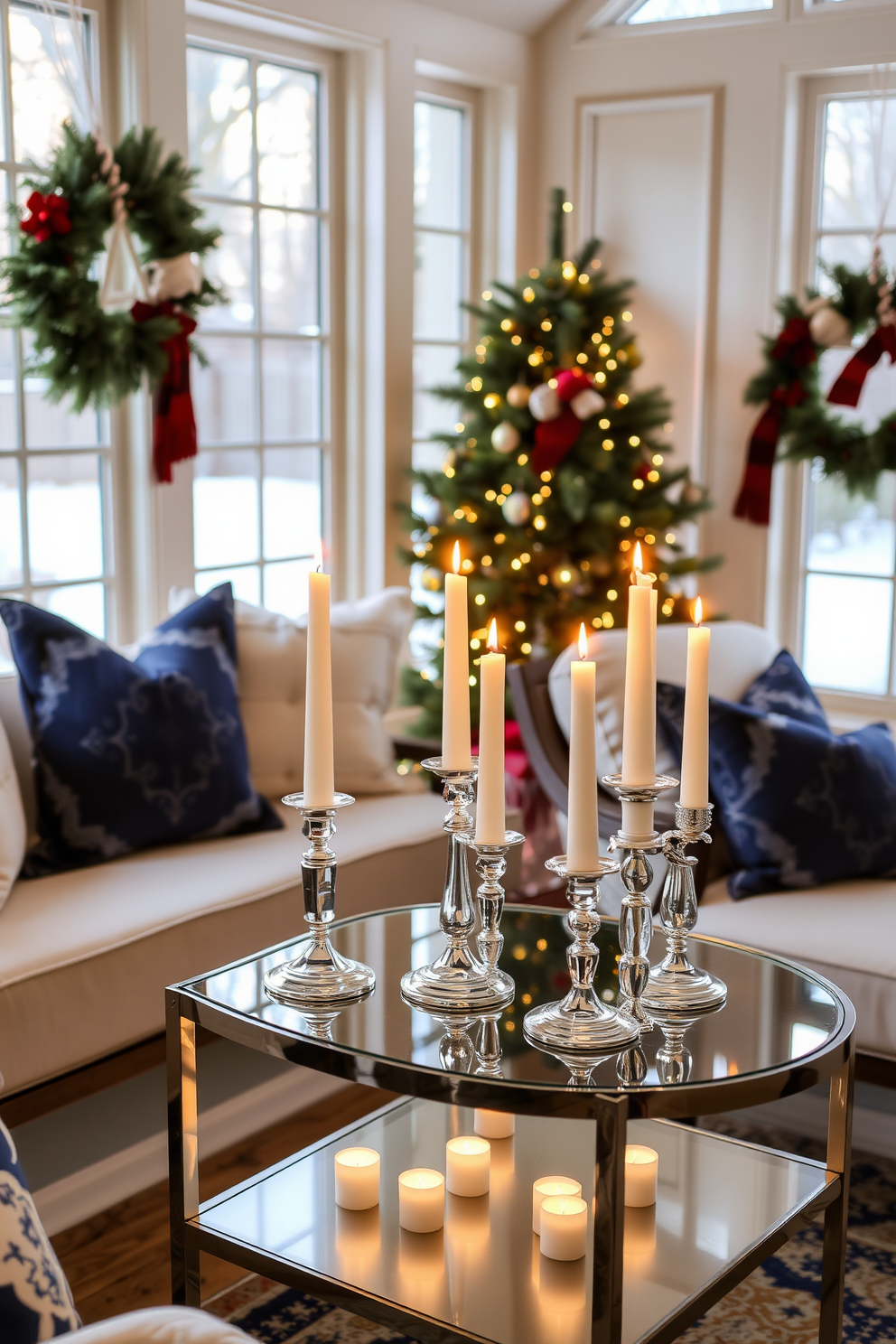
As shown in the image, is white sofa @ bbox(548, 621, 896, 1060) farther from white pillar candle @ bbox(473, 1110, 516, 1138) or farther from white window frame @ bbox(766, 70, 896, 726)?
white window frame @ bbox(766, 70, 896, 726)

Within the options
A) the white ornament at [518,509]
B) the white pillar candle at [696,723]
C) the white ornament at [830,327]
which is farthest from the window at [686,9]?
the white pillar candle at [696,723]

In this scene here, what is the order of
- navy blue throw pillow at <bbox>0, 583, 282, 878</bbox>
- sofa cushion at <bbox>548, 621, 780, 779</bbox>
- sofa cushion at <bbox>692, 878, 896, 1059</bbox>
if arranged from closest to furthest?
sofa cushion at <bbox>692, 878, 896, 1059</bbox>
navy blue throw pillow at <bbox>0, 583, 282, 878</bbox>
sofa cushion at <bbox>548, 621, 780, 779</bbox>

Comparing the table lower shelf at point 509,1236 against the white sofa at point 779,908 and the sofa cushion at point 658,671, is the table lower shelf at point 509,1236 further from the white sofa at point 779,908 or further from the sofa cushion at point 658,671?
the sofa cushion at point 658,671

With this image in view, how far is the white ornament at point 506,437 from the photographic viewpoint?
3.72m

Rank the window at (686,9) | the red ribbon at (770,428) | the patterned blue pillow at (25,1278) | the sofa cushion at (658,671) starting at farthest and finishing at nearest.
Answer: the window at (686,9), the red ribbon at (770,428), the sofa cushion at (658,671), the patterned blue pillow at (25,1278)

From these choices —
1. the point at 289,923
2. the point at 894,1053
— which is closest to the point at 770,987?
the point at 894,1053

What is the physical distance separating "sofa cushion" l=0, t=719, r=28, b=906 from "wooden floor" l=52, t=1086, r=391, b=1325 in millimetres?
573

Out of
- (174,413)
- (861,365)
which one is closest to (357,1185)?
(174,413)

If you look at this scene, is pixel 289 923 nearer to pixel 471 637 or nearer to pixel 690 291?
pixel 471 637

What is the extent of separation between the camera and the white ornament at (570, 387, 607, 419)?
3637 millimetres

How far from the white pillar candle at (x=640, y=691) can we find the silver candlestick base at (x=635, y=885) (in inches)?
0.4

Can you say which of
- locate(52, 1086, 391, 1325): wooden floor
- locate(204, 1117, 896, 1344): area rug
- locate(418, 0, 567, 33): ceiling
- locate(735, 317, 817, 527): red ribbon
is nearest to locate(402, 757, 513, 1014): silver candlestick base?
locate(204, 1117, 896, 1344): area rug

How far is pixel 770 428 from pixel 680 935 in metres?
2.41

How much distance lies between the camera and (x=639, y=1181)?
183 cm
